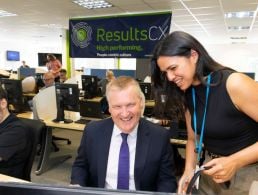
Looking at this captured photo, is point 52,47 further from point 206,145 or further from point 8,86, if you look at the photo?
point 206,145

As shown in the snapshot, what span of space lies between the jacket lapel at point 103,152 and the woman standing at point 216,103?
466mm

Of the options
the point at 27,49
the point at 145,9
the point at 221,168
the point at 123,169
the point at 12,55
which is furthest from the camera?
the point at 27,49

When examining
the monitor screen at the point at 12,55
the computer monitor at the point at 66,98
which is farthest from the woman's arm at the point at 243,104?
the monitor screen at the point at 12,55

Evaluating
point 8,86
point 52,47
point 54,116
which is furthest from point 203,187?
point 52,47

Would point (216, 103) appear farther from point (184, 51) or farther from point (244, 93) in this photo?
point (184, 51)

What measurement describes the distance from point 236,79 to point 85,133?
3.04 ft

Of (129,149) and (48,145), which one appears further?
(48,145)

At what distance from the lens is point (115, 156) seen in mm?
1578

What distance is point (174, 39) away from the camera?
4.10ft

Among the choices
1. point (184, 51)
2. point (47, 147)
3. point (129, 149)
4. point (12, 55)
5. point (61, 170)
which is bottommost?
point (61, 170)

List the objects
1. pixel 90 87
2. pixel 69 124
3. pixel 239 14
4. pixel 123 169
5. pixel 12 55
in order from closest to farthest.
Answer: pixel 123 169 < pixel 69 124 < pixel 90 87 < pixel 239 14 < pixel 12 55

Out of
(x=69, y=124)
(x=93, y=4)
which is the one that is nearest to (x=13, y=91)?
(x=69, y=124)

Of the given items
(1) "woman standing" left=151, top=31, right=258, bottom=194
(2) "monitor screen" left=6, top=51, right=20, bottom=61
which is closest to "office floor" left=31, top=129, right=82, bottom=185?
(1) "woman standing" left=151, top=31, right=258, bottom=194

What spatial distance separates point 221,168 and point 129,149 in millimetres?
635
